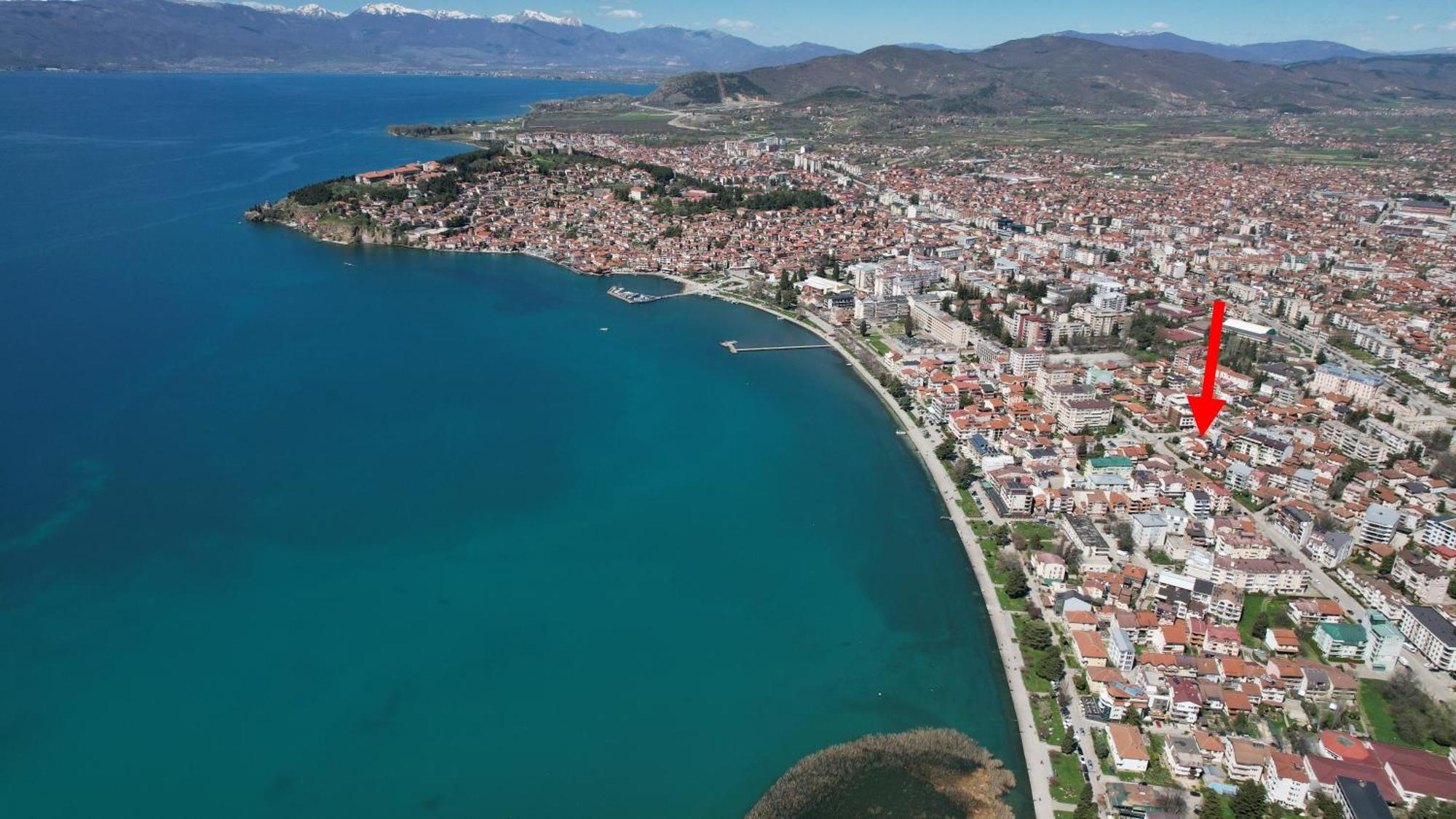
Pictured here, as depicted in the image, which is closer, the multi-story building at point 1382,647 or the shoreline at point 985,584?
the shoreline at point 985,584

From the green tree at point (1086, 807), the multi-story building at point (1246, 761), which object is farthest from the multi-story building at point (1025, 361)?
the green tree at point (1086, 807)

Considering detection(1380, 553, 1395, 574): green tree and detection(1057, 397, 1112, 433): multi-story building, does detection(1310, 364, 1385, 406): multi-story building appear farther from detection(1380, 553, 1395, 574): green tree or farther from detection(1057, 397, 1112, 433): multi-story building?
detection(1380, 553, 1395, 574): green tree

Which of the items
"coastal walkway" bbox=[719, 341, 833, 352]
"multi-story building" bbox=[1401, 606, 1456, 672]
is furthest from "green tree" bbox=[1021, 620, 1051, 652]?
"coastal walkway" bbox=[719, 341, 833, 352]

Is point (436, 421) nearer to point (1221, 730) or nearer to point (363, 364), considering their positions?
point (363, 364)

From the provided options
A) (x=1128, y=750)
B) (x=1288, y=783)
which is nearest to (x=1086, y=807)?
(x=1128, y=750)

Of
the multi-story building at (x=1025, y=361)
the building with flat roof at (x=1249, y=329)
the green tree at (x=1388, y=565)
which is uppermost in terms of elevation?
the building with flat roof at (x=1249, y=329)

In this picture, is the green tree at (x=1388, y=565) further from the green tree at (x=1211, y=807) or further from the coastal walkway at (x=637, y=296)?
the coastal walkway at (x=637, y=296)

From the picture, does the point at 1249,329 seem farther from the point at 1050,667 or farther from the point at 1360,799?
the point at 1360,799
